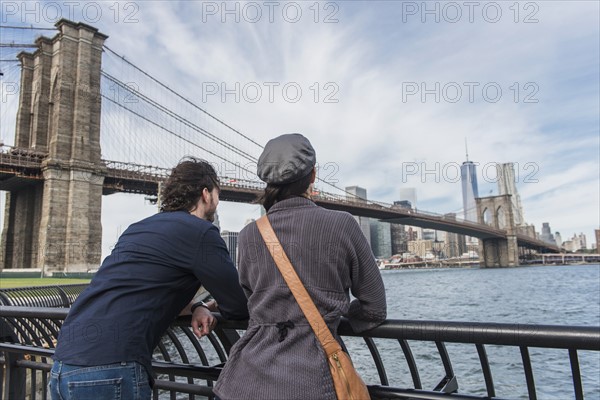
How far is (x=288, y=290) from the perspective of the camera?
1.42m

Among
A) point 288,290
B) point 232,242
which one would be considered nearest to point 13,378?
point 288,290

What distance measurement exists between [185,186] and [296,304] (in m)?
0.81

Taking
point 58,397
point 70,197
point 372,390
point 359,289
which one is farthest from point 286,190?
point 70,197

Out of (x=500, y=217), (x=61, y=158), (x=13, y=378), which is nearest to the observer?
(x=13, y=378)

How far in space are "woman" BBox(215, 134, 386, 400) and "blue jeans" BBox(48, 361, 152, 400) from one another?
378 millimetres

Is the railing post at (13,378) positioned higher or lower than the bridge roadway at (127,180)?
lower

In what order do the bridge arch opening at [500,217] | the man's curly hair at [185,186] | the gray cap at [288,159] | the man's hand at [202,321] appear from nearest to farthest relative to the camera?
the gray cap at [288,159]
the man's hand at [202,321]
the man's curly hair at [185,186]
the bridge arch opening at [500,217]

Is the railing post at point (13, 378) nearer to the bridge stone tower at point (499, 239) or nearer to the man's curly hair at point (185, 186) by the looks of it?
the man's curly hair at point (185, 186)

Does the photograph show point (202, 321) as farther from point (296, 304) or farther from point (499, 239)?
point (499, 239)

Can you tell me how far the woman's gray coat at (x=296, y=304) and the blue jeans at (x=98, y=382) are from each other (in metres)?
0.38

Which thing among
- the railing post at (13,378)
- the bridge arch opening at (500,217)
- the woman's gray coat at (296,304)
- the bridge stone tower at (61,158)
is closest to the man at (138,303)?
the woman's gray coat at (296,304)

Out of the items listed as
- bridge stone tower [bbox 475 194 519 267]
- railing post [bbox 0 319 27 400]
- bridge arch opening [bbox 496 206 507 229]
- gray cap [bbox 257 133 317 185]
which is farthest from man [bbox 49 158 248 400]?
bridge arch opening [bbox 496 206 507 229]

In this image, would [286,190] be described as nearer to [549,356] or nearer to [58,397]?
[58,397]

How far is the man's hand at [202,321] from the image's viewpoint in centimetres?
183
